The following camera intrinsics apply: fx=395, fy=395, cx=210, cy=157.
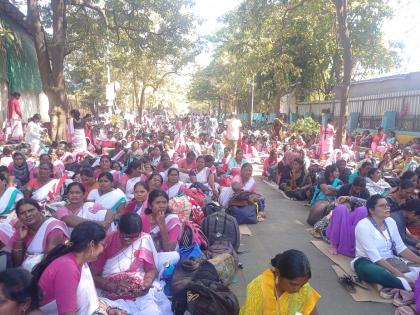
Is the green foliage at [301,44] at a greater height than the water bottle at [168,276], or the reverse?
the green foliage at [301,44]

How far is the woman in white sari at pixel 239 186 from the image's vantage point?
682 centimetres

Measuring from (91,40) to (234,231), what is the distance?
10192 millimetres

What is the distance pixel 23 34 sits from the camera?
1415 cm

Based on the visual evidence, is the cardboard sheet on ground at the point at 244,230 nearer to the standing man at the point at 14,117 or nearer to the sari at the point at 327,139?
the sari at the point at 327,139

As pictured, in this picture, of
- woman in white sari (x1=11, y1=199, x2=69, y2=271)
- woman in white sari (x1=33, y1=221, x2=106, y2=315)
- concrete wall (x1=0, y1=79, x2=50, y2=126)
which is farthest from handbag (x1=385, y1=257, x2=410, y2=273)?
concrete wall (x1=0, y1=79, x2=50, y2=126)

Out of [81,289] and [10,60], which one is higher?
[10,60]

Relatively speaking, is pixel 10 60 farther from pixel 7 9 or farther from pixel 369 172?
pixel 369 172

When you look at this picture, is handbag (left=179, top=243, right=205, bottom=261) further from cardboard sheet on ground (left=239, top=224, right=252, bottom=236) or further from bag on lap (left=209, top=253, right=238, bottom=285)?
cardboard sheet on ground (left=239, top=224, right=252, bottom=236)

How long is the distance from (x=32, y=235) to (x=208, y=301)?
1.66 m

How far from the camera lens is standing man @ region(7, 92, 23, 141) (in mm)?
10269

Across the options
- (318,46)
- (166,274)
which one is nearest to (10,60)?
(166,274)

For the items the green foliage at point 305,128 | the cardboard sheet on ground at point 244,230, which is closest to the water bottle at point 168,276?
the cardboard sheet on ground at point 244,230

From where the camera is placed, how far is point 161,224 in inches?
164

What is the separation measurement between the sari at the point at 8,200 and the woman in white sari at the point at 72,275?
8.08 ft
